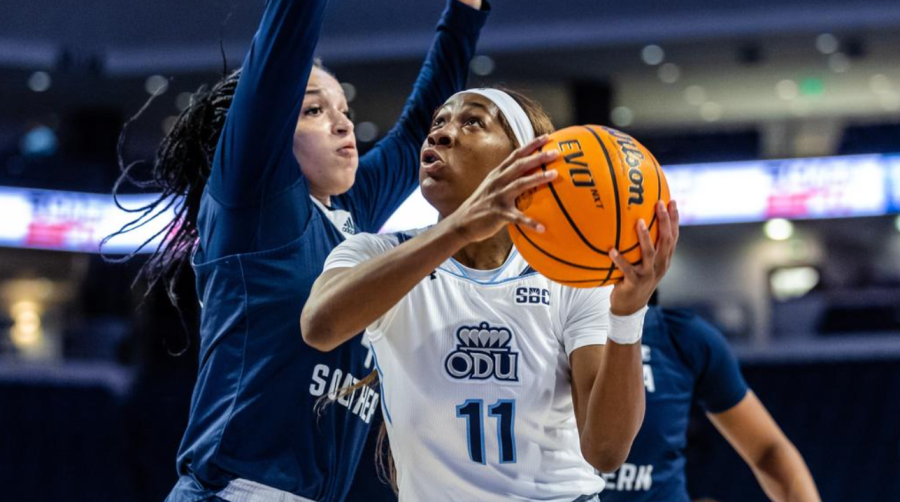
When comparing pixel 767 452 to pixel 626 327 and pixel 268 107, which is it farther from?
pixel 268 107

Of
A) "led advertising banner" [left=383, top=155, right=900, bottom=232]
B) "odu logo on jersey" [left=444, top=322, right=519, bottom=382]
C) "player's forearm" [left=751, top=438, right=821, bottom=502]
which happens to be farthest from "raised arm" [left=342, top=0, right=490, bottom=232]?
"led advertising banner" [left=383, top=155, right=900, bottom=232]

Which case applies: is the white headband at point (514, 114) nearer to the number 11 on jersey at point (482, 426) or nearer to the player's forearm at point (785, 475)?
the number 11 on jersey at point (482, 426)

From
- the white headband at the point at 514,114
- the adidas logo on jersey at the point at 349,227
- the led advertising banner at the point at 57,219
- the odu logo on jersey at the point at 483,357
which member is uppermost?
the white headband at the point at 514,114

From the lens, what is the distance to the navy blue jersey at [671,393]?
3.67m

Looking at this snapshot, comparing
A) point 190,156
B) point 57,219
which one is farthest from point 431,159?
point 57,219

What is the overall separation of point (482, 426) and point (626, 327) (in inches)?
14.2

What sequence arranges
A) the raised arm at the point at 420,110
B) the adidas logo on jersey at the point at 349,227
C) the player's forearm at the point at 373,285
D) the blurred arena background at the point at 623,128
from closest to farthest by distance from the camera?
the player's forearm at the point at 373,285
the adidas logo on jersey at the point at 349,227
the raised arm at the point at 420,110
the blurred arena background at the point at 623,128

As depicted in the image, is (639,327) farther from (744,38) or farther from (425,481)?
(744,38)

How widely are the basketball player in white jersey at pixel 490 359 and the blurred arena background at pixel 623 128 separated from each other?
6.12 meters

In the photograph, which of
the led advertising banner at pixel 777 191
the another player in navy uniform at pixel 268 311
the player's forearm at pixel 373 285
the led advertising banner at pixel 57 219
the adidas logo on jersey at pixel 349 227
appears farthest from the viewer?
the led advertising banner at pixel 57 219

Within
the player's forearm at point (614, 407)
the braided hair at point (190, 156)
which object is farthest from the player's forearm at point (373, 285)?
the braided hair at point (190, 156)

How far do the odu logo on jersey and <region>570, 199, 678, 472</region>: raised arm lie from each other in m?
0.14

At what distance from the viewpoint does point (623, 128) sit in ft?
47.4

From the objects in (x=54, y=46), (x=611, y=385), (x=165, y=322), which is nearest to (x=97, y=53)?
(x=54, y=46)
